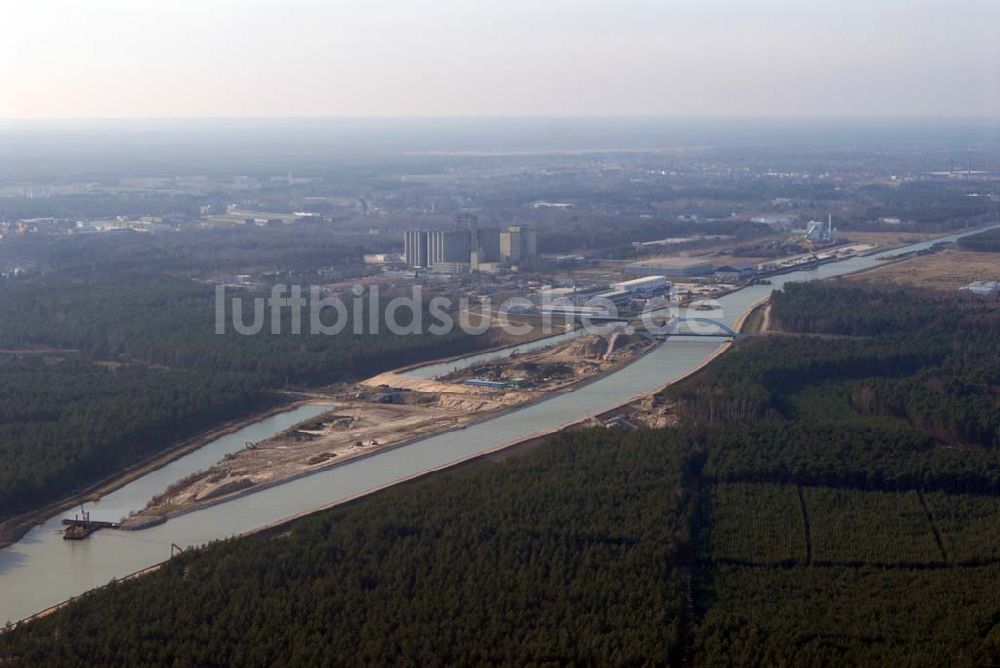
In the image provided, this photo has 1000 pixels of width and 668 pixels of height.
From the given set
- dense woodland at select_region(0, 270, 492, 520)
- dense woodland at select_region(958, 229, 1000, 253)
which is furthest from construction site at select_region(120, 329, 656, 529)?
dense woodland at select_region(958, 229, 1000, 253)

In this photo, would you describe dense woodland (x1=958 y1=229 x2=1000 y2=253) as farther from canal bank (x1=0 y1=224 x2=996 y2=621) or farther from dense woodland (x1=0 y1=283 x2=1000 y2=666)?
dense woodland (x1=0 y1=283 x2=1000 y2=666)

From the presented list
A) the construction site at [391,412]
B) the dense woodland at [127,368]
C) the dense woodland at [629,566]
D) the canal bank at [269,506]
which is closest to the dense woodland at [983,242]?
the construction site at [391,412]

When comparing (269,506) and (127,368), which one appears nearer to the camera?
(269,506)

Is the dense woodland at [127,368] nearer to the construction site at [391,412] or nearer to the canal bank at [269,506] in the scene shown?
the construction site at [391,412]

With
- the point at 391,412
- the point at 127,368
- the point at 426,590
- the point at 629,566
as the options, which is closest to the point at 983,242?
the point at 391,412

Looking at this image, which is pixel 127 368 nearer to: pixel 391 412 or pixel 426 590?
pixel 391 412

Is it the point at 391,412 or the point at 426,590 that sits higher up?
the point at 426,590
